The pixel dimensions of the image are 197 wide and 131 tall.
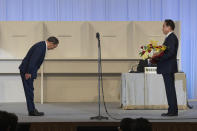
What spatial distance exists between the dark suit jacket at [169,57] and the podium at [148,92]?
1192 millimetres

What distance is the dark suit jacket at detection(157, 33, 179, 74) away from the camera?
5145 mm

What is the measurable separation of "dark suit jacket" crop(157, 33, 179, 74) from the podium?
1192mm

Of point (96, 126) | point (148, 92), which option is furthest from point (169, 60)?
point (96, 126)

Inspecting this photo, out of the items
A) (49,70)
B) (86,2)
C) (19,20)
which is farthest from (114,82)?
(19,20)

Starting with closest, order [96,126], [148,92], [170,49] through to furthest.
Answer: [96,126] → [170,49] → [148,92]

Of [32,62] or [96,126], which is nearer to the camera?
[96,126]

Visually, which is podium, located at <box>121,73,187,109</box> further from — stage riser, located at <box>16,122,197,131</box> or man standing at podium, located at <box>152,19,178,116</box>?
stage riser, located at <box>16,122,197,131</box>

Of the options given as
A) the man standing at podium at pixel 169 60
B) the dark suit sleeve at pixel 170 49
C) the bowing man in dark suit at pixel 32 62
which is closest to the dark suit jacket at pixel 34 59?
the bowing man in dark suit at pixel 32 62

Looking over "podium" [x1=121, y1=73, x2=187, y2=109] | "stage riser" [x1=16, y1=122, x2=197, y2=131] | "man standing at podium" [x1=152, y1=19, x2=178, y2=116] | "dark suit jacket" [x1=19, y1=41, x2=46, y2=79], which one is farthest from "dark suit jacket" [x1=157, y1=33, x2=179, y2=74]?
"dark suit jacket" [x1=19, y1=41, x2=46, y2=79]

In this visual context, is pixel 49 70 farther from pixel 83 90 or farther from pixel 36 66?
pixel 36 66

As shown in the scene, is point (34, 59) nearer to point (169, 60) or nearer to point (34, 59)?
point (34, 59)

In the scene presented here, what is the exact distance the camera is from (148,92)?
649 centimetres

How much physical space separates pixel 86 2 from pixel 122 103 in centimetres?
315

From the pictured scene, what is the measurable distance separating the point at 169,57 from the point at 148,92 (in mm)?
1443
